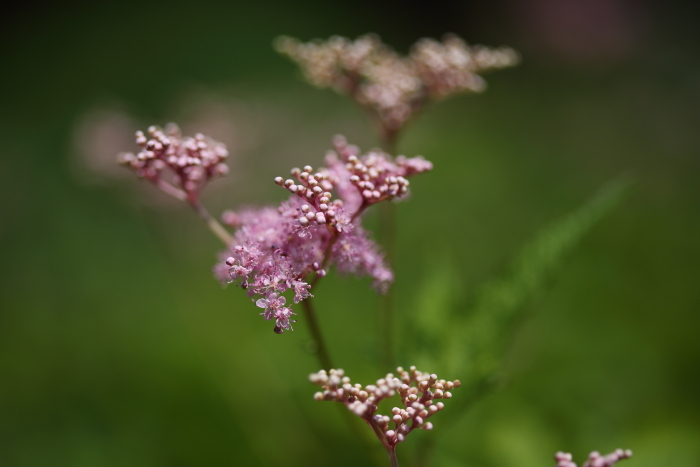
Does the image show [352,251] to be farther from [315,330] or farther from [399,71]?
[399,71]

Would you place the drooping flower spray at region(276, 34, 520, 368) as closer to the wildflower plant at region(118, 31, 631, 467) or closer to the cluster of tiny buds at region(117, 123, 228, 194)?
the wildflower plant at region(118, 31, 631, 467)

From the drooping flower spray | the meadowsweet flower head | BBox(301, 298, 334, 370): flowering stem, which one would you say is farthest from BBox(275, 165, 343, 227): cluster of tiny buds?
the meadowsweet flower head

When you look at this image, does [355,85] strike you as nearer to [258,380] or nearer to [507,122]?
[258,380]

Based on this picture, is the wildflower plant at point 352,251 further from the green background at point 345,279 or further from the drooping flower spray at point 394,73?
the green background at point 345,279

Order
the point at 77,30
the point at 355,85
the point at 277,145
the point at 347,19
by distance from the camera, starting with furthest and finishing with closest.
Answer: the point at 347,19, the point at 77,30, the point at 277,145, the point at 355,85

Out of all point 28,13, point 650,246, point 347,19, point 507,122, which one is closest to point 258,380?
point 650,246

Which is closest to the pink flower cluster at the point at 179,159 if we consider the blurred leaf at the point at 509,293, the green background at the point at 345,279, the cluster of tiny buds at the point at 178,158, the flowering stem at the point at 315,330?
the cluster of tiny buds at the point at 178,158
